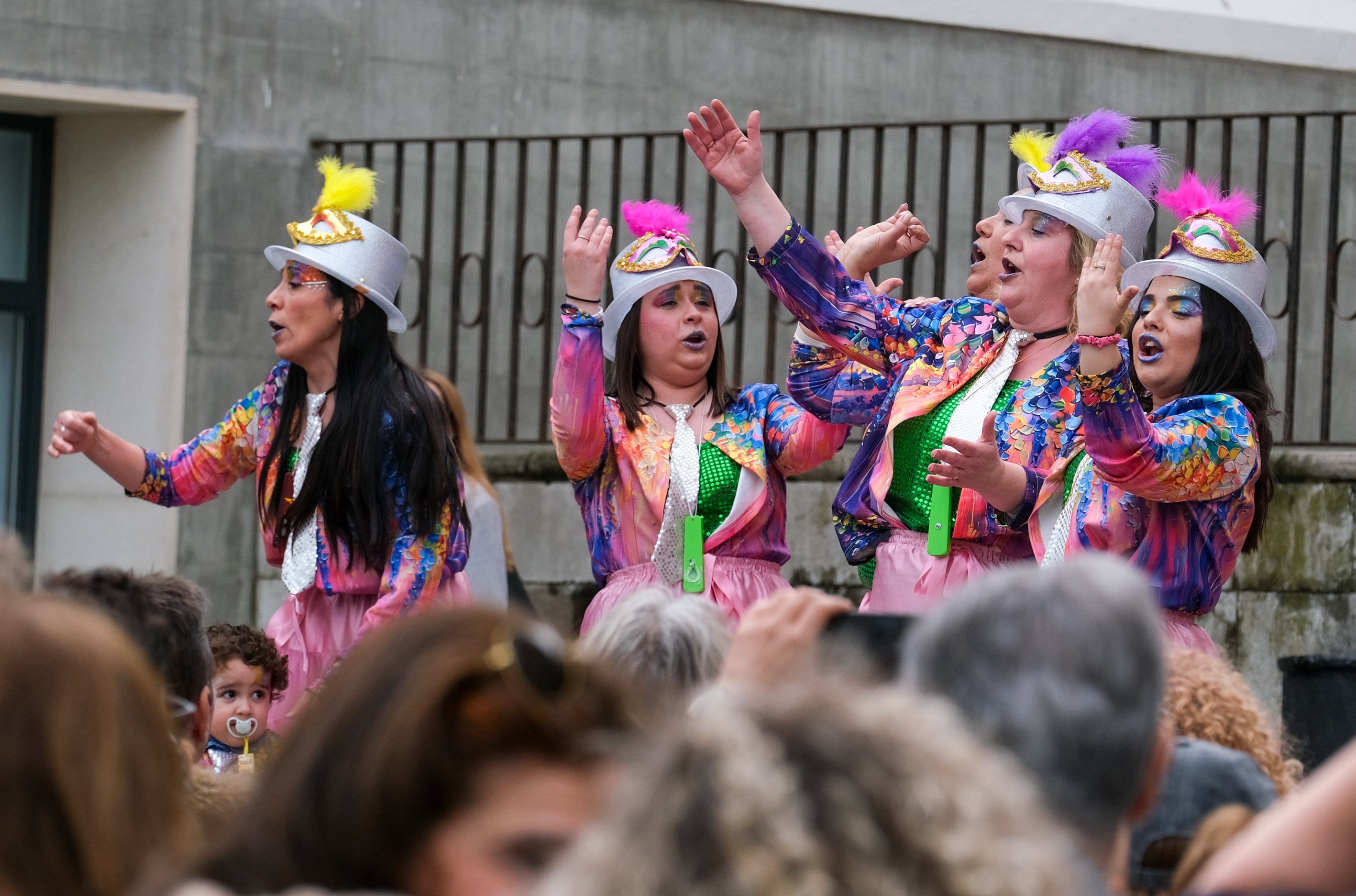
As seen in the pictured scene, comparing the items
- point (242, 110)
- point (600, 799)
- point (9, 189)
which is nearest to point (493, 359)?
point (242, 110)

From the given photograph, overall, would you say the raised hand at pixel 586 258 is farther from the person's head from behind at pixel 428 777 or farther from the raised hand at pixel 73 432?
A: the person's head from behind at pixel 428 777

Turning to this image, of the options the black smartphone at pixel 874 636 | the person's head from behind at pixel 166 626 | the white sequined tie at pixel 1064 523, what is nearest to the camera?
the black smartphone at pixel 874 636

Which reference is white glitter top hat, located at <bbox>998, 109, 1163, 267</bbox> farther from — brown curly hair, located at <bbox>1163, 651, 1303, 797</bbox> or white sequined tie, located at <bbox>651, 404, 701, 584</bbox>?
brown curly hair, located at <bbox>1163, 651, 1303, 797</bbox>

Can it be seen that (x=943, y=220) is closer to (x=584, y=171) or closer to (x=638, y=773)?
(x=584, y=171)

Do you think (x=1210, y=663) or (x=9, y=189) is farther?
(x=9, y=189)

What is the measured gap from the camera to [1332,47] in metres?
9.12

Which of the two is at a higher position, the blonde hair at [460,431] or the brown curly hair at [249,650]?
the blonde hair at [460,431]

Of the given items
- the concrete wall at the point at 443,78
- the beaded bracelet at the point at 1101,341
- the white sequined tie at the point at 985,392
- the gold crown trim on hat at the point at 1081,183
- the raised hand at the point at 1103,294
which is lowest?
the white sequined tie at the point at 985,392

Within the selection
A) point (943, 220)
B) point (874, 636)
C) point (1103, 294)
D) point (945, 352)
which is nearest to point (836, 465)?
point (943, 220)

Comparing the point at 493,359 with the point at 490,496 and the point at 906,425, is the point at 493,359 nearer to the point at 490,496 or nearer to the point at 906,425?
the point at 490,496

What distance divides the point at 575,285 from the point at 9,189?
14.2ft

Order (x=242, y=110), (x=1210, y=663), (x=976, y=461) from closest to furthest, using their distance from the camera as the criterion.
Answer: (x=1210, y=663) < (x=976, y=461) < (x=242, y=110)

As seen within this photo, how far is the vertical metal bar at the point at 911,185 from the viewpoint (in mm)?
7469

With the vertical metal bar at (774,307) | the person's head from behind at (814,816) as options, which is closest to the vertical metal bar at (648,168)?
the vertical metal bar at (774,307)
